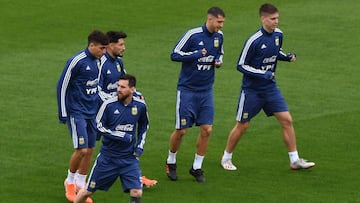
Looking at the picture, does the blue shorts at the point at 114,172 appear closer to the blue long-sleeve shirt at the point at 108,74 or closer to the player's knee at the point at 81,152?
the player's knee at the point at 81,152

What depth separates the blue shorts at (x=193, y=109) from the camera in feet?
55.5

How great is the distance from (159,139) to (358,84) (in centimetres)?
557

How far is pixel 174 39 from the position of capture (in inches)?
1036

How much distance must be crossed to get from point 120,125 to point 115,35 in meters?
1.84

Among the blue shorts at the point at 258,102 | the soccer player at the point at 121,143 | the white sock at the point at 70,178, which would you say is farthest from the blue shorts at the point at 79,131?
the blue shorts at the point at 258,102

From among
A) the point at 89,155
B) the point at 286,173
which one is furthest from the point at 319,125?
the point at 89,155

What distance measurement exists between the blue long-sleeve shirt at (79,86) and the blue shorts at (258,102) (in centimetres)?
269

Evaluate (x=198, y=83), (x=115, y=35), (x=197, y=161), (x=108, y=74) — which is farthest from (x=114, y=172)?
(x=198, y=83)

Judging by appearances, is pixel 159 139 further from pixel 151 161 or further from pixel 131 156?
pixel 131 156

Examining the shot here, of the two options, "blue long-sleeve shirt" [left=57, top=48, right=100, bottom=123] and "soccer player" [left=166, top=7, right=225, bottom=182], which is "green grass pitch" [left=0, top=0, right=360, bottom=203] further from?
"blue long-sleeve shirt" [left=57, top=48, right=100, bottom=123]

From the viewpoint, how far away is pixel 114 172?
582 inches

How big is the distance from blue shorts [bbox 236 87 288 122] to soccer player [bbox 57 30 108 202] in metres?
2.64

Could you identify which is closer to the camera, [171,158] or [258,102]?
[171,158]

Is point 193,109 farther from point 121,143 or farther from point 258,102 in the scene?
point 121,143
